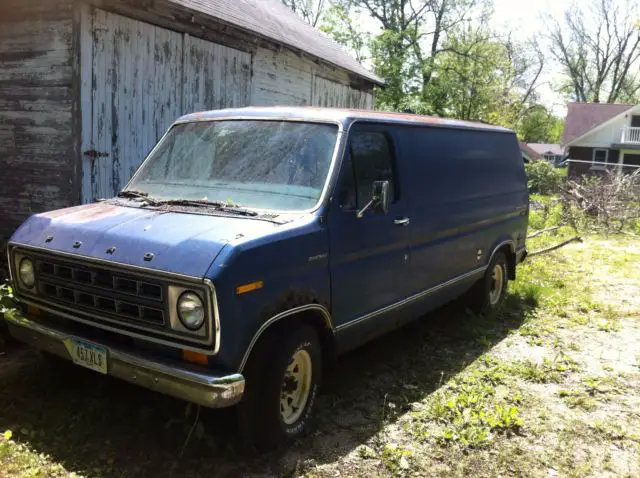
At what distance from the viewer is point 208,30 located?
8969mm

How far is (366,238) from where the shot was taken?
13.8ft

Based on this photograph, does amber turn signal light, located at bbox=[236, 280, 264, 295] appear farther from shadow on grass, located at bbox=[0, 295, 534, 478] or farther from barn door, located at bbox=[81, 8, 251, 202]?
barn door, located at bbox=[81, 8, 251, 202]

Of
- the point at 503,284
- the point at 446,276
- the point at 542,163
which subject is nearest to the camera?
the point at 446,276

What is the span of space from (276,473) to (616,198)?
14.2m

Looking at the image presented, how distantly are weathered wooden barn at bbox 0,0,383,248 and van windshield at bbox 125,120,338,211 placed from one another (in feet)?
9.51


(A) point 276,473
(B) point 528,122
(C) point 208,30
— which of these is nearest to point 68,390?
(A) point 276,473

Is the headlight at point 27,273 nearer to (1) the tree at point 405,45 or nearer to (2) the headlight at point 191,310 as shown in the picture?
(2) the headlight at point 191,310

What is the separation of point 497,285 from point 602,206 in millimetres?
9141

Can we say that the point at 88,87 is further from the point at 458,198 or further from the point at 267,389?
the point at 267,389

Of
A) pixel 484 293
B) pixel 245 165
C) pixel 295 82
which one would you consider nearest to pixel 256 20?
pixel 295 82

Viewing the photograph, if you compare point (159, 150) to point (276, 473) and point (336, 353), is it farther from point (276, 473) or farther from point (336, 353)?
point (276, 473)

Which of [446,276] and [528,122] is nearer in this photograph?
[446,276]

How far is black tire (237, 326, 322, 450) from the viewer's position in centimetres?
336

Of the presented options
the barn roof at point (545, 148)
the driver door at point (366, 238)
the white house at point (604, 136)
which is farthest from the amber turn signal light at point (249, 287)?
the barn roof at point (545, 148)
